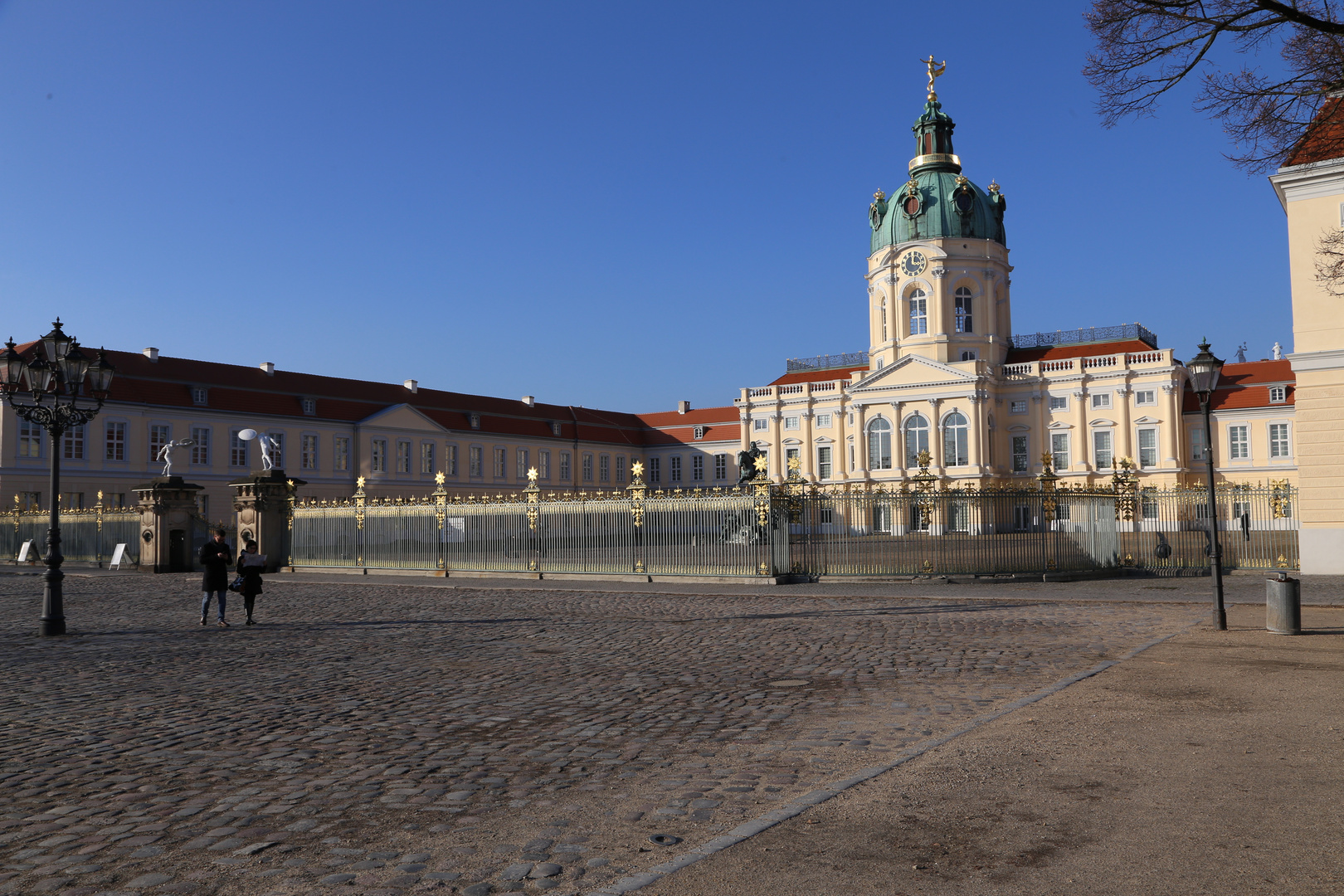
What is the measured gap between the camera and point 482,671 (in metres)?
9.85

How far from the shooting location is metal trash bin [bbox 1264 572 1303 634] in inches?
460

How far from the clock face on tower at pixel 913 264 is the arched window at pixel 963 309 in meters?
2.84

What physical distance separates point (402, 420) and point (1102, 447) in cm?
4101

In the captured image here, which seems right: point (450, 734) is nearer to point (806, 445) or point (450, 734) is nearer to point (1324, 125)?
point (1324, 125)

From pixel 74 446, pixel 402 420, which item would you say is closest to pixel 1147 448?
pixel 402 420

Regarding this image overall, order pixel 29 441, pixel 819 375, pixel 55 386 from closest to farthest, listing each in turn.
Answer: pixel 55 386, pixel 29 441, pixel 819 375

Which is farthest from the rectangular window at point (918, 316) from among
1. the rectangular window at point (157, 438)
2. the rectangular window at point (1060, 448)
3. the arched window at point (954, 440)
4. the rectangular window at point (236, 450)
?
the rectangular window at point (157, 438)

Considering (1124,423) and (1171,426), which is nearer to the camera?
(1171,426)

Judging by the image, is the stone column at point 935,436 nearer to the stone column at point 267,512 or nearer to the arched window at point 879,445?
the arched window at point 879,445

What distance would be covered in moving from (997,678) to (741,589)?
11.4 m

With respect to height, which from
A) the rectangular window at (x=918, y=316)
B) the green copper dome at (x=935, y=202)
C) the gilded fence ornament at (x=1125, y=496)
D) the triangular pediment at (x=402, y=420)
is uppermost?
the green copper dome at (x=935, y=202)

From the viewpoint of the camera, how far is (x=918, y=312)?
64688mm

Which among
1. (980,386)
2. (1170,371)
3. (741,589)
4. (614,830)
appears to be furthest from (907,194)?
(614,830)

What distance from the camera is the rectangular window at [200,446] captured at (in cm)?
5247
